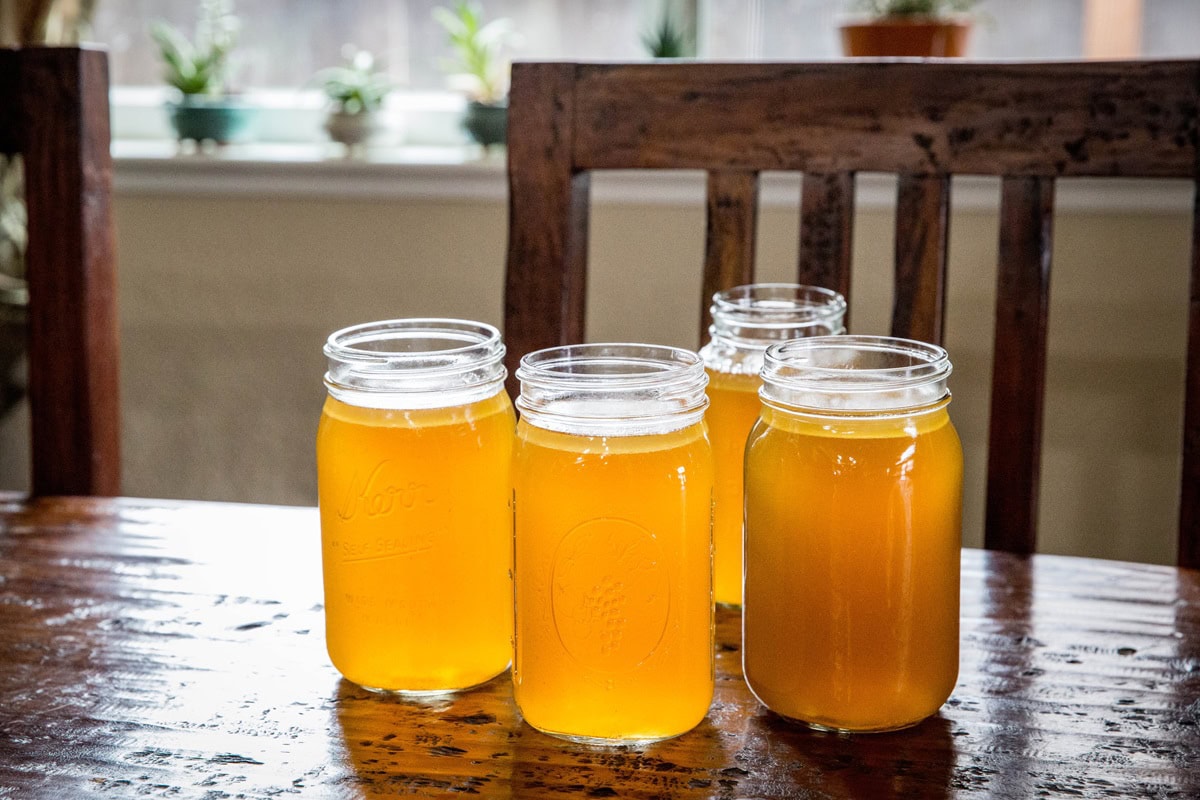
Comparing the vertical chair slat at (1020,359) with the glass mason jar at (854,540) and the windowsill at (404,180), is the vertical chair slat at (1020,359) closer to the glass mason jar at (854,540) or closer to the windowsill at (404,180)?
the glass mason jar at (854,540)

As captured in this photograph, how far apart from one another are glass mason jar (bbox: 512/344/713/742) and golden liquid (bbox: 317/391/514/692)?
5cm

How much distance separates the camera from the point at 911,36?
1.75 m

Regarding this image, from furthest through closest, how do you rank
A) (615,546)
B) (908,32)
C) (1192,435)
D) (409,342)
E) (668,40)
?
1. (668,40)
2. (908,32)
3. (1192,435)
4. (409,342)
5. (615,546)

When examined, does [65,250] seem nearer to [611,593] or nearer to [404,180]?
[611,593]

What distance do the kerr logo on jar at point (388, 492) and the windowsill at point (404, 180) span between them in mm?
1218

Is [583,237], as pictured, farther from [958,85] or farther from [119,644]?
[119,644]

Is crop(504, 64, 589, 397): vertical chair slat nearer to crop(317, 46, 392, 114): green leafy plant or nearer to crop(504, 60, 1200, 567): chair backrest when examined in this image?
crop(504, 60, 1200, 567): chair backrest

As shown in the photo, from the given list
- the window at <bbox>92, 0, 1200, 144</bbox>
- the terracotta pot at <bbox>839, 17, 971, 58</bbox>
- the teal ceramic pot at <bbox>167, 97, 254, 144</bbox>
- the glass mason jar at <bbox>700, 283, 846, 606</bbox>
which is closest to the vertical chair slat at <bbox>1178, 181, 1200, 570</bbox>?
the glass mason jar at <bbox>700, 283, 846, 606</bbox>

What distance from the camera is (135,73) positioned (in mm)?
2174

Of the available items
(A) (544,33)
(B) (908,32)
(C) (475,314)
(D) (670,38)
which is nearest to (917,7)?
(B) (908,32)

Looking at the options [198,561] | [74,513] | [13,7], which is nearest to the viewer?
[198,561]

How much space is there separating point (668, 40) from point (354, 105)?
48cm

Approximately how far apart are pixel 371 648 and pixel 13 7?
1650 millimetres

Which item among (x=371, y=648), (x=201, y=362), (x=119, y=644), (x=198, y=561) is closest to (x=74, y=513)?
(x=198, y=561)
